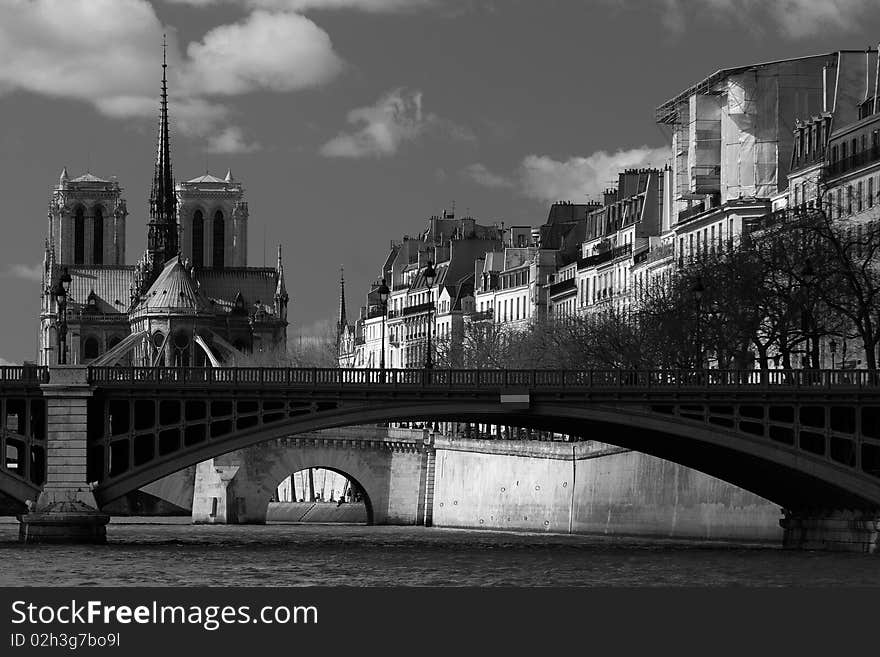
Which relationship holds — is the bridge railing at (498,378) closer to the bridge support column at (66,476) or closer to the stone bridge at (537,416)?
the stone bridge at (537,416)

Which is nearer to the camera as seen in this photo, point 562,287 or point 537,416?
point 537,416

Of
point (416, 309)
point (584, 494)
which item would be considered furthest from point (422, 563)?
point (416, 309)

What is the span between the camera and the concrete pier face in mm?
129875

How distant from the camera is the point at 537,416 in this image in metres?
84.2

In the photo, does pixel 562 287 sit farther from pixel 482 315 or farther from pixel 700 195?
pixel 700 195

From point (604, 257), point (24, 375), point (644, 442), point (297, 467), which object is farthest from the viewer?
point (604, 257)

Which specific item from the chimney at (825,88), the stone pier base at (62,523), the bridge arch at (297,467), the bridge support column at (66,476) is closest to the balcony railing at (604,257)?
the bridge arch at (297,467)

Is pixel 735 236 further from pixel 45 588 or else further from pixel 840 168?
pixel 45 588

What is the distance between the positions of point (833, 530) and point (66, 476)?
21.3 metres

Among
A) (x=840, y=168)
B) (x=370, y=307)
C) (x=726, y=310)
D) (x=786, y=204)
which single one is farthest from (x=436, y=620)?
(x=370, y=307)

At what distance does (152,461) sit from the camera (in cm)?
8294

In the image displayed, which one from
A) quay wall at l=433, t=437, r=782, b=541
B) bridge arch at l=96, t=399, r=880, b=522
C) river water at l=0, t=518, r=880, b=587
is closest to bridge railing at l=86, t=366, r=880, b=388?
bridge arch at l=96, t=399, r=880, b=522

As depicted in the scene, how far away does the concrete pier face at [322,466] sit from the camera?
426 ft

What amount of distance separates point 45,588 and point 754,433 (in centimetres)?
2600
